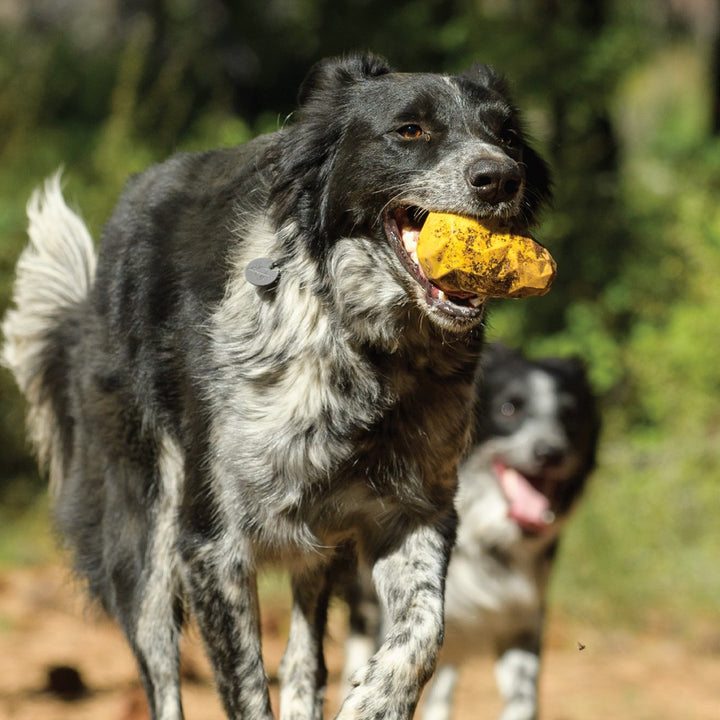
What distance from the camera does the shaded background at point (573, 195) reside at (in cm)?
780

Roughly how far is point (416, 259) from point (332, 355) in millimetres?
371

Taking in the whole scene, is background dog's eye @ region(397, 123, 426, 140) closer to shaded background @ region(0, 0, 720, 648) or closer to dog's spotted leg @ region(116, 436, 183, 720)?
dog's spotted leg @ region(116, 436, 183, 720)

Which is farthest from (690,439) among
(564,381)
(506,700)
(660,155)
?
(660,155)

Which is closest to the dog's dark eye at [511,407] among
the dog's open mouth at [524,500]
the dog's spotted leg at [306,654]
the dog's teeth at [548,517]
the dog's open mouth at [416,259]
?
the dog's open mouth at [524,500]

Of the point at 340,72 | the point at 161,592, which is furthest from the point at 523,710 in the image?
the point at 340,72

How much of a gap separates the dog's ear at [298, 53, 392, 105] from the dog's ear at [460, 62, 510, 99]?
0.26m

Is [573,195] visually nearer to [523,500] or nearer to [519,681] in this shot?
[523,500]

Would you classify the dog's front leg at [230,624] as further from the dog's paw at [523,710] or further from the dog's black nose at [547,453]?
the dog's black nose at [547,453]

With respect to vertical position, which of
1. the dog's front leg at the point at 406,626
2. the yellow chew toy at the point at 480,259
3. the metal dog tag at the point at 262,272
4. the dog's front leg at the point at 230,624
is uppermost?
the yellow chew toy at the point at 480,259

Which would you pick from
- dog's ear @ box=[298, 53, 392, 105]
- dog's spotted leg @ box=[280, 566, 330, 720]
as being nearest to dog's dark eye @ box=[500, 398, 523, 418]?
dog's spotted leg @ box=[280, 566, 330, 720]

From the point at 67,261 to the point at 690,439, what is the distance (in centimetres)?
523

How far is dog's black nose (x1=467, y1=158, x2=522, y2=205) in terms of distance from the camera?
3055 mm

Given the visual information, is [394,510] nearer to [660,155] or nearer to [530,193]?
[530,193]

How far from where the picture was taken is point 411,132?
328 cm
